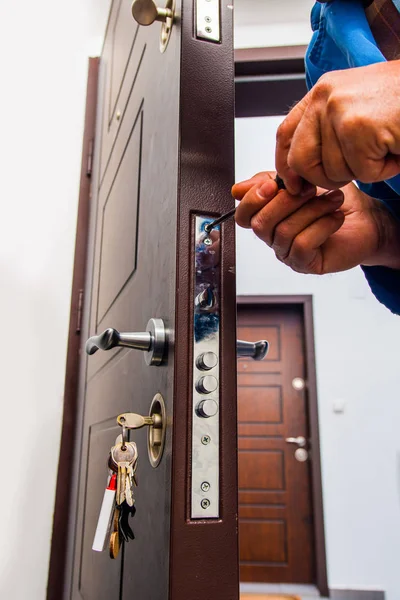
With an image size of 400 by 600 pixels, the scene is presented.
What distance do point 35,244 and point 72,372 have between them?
354 mm

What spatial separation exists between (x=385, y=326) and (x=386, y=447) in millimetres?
757

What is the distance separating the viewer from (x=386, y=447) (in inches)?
115

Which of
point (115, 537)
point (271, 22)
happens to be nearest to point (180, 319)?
point (115, 537)

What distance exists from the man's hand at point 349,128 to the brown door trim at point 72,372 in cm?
97

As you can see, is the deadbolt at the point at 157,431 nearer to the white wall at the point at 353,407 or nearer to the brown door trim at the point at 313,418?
the white wall at the point at 353,407

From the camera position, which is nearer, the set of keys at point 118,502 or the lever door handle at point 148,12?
the set of keys at point 118,502

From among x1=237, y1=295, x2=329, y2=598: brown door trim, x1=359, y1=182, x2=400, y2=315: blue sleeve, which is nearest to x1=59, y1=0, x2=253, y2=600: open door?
x1=359, y1=182, x2=400, y2=315: blue sleeve

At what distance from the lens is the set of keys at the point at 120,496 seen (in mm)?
451

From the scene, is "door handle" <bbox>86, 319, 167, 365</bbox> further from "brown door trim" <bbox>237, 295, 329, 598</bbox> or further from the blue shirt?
"brown door trim" <bbox>237, 295, 329, 598</bbox>

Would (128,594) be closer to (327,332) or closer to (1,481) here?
(1,481)

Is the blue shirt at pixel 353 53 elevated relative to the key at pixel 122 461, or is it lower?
elevated

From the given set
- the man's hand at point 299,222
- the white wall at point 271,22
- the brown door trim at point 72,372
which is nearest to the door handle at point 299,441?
the brown door trim at point 72,372

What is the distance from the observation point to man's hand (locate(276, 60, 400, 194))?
13.0 inches

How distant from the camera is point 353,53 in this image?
1.58 ft
